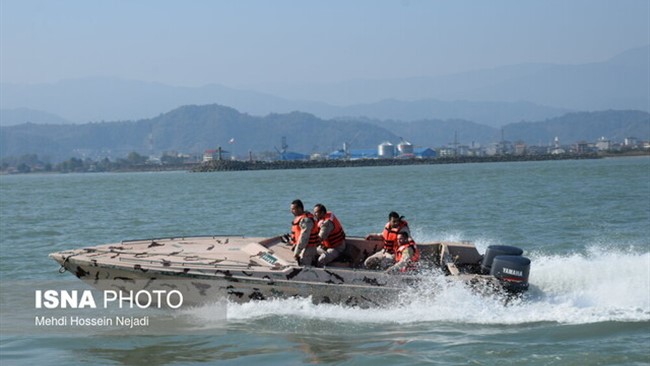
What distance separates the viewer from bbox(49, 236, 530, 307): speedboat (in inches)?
530

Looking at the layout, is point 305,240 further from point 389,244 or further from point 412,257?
point 412,257

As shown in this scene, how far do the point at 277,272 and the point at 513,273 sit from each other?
348cm

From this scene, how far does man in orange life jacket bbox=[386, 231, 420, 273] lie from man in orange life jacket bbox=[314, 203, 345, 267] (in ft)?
3.30

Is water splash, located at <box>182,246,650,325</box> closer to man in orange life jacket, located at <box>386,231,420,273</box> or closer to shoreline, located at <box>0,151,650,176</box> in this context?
man in orange life jacket, located at <box>386,231,420,273</box>

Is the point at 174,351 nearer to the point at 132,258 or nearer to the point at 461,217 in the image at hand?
the point at 132,258

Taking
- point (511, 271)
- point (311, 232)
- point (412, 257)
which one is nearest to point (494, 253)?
point (511, 271)

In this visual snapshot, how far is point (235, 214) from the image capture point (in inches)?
1459

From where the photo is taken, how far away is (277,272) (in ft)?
45.0

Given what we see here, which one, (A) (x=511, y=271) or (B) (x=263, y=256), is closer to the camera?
(A) (x=511, y=271)

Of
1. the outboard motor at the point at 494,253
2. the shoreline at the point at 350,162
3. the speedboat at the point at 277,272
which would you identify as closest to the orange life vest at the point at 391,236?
the speedboat at the point at 277,272

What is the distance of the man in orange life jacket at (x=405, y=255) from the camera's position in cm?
1360

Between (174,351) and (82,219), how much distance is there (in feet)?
81.7

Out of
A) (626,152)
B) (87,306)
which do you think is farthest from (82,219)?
(626,152)

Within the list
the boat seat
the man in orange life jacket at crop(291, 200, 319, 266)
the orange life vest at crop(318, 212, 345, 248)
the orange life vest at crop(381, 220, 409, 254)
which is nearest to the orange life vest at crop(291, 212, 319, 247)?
the man in orange life jacket at crop(291, 200, 319, 266)
